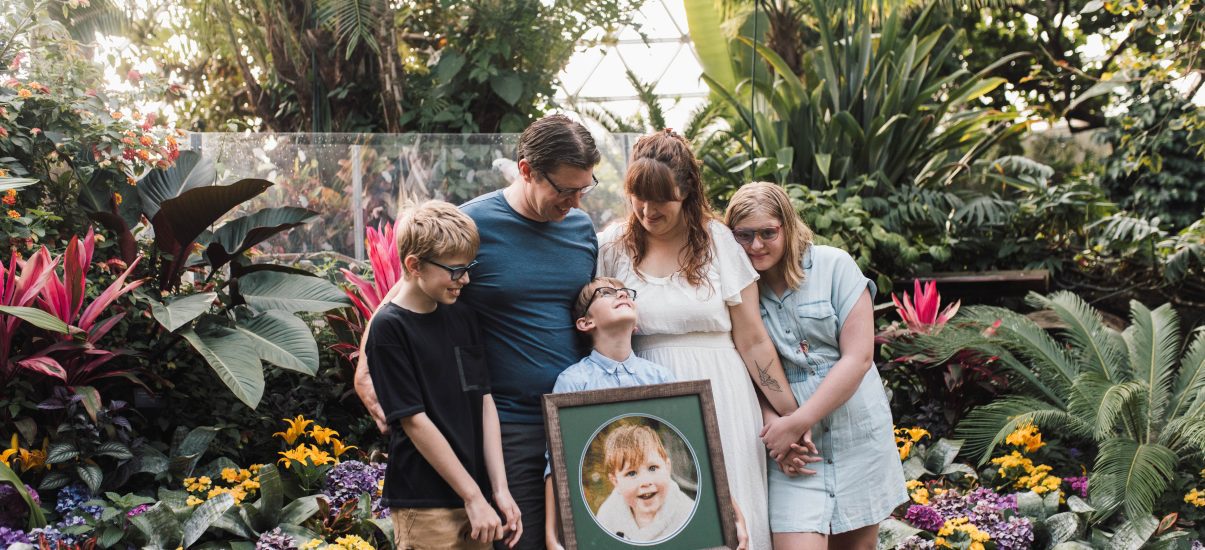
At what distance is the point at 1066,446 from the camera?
5375mm

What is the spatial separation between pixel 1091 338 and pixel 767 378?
3.49m

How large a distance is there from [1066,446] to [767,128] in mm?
4194

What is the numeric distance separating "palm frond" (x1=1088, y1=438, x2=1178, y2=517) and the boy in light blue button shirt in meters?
2.81

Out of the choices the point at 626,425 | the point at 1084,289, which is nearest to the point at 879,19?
the point at 1084,289

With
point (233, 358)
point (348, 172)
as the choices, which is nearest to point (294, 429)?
point (233, 358)

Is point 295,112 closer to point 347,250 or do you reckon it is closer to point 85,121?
point 347,250

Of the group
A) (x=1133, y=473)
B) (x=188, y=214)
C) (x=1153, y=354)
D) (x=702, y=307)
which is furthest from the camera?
(x=1153, y=354)

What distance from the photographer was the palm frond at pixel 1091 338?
545cm

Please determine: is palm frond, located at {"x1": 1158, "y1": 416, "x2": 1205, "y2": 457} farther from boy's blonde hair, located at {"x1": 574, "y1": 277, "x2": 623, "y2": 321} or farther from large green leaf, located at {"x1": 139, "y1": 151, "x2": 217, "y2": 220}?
large green leaf, located at {"x1": 139, "y1": 151, "x2": 217, "y2": 220}

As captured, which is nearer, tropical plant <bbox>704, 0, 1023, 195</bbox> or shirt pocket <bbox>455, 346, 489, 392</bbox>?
shirt pocket <bbox>455, 346, 489, 392</bbox>

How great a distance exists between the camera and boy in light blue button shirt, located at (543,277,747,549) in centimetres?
263

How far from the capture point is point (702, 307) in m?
2.80

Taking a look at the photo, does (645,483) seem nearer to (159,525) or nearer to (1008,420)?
(159,525)

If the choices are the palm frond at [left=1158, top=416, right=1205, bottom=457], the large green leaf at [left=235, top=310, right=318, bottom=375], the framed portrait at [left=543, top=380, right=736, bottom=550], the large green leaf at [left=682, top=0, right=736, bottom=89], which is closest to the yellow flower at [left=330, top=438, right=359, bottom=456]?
the large green leaf at [left=235, top=310, right=318, bottom=375]
